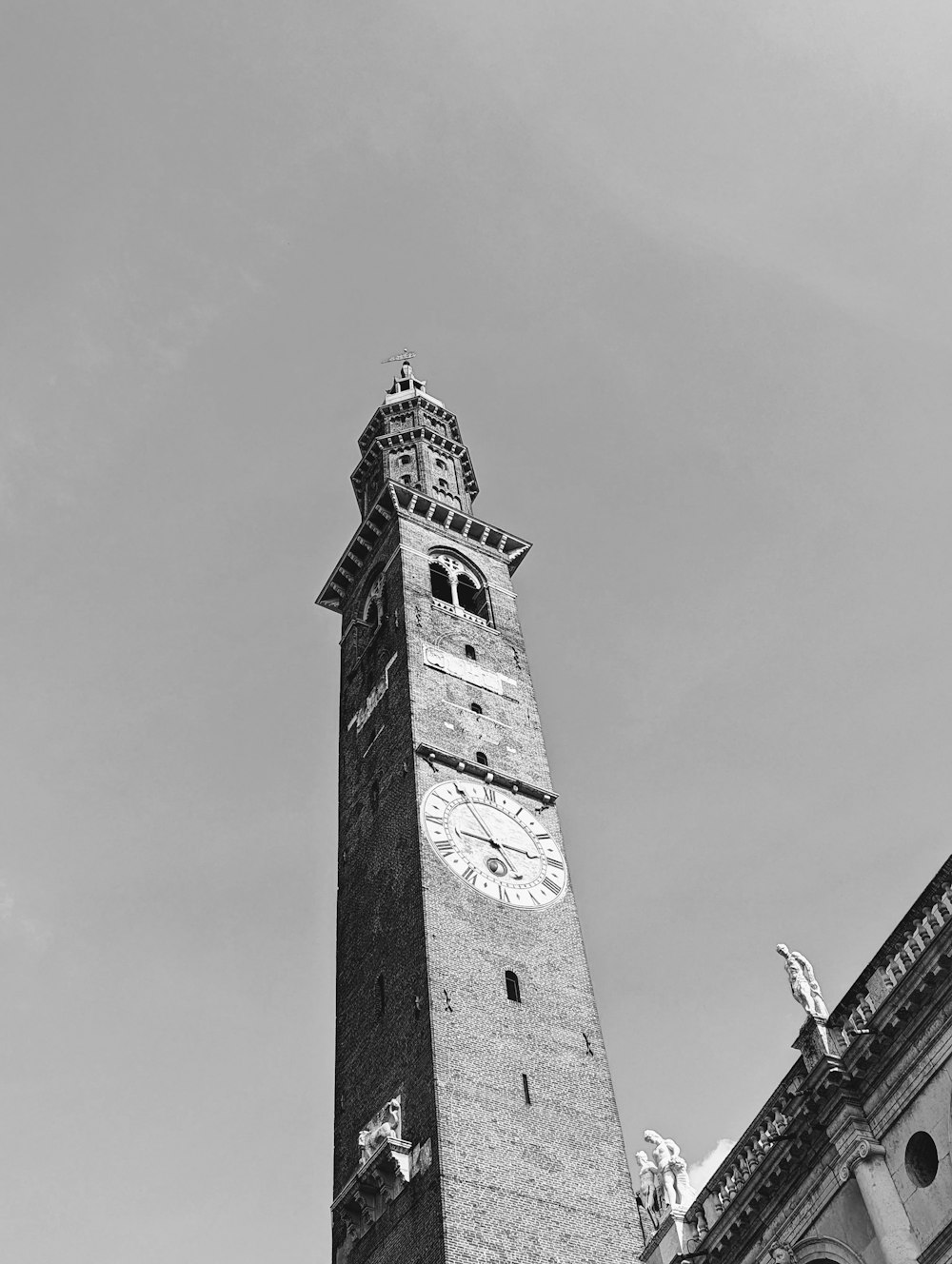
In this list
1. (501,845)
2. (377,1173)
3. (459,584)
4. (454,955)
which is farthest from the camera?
(459,584)

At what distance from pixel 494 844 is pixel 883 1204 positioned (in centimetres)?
2230

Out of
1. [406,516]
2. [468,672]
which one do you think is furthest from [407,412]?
[468,672]

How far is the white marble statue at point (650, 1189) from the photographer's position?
74.8 feet

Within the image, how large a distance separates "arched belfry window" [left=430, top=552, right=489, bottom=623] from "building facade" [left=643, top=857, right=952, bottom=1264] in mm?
31114

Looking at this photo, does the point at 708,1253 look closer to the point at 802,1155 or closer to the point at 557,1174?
the point at 802,1155

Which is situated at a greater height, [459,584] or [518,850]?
[459,584]

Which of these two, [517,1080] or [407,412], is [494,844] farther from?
[407,412]

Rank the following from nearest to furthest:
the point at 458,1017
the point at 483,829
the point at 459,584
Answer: the point at 458,1017, the point at 483,829, the point at 459,584

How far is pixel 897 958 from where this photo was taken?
712 inches

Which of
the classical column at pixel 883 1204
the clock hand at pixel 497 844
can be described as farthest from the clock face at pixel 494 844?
the classical column at pixel 883 1204

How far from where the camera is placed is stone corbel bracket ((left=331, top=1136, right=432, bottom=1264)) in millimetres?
30469

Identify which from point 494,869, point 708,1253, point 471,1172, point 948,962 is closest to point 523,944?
point 494,869

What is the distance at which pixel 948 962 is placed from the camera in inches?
658

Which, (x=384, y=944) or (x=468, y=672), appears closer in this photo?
(x=384, y=944)
